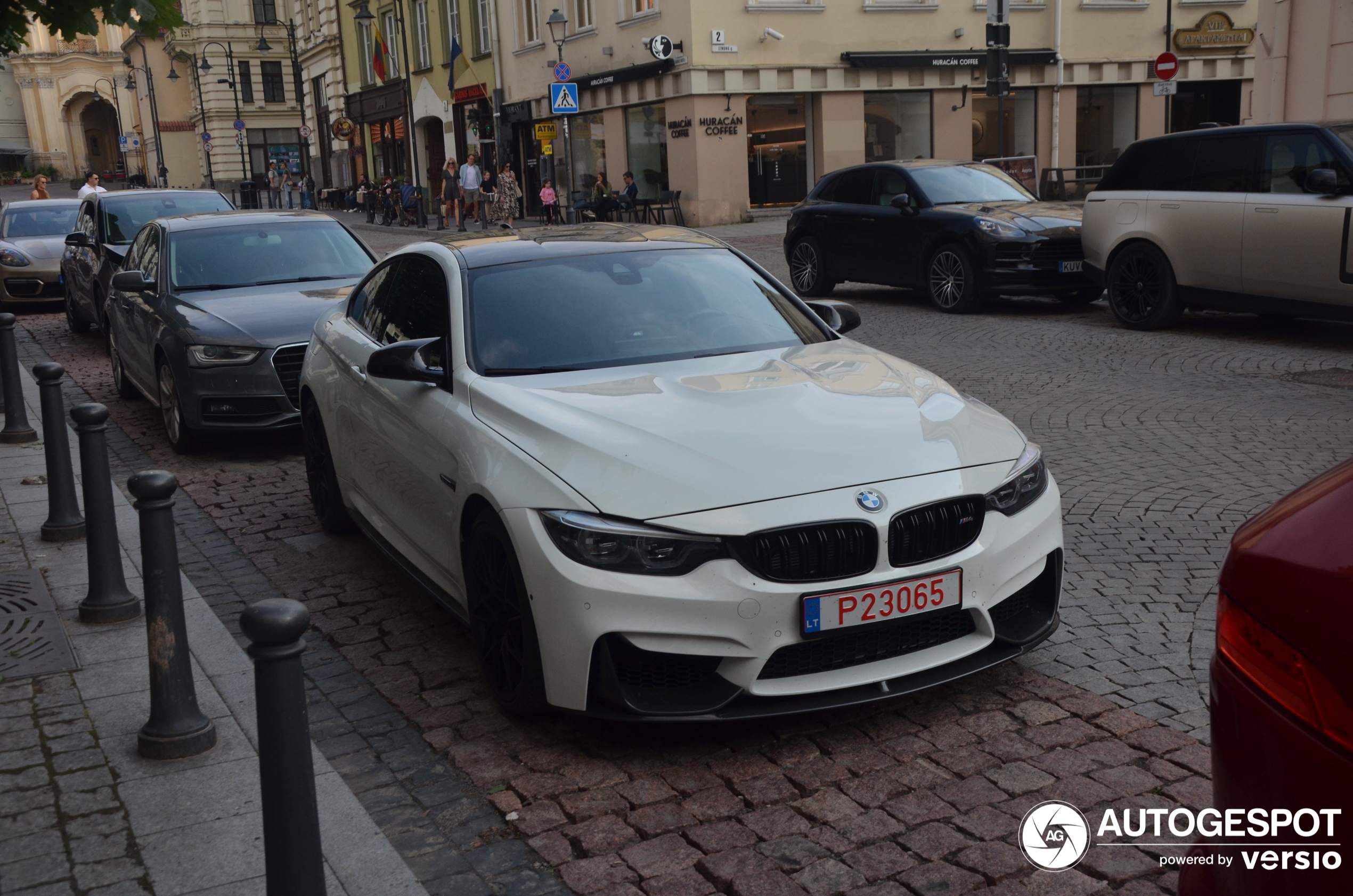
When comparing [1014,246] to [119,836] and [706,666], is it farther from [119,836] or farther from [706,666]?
[119,836]

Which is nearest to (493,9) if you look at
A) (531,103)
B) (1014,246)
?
(531,103)

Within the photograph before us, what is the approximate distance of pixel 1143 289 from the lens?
39.9 ft

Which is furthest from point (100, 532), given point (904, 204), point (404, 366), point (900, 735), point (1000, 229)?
point (904, 204)

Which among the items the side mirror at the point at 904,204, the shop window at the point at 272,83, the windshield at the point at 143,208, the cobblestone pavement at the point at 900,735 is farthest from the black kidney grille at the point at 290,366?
the shop window at the point at 272,83

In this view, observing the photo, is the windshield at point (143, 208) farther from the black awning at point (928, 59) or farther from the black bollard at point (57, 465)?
the black awning at point (928, 59)

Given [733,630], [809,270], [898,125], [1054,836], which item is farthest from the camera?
[898,125]

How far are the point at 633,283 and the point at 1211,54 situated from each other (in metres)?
34.1

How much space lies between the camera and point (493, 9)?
38781mm

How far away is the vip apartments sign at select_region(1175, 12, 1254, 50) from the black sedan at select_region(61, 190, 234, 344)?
1084 inches

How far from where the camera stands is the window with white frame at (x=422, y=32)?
145 ft

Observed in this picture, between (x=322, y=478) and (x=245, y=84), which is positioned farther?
(x=245, y=84)

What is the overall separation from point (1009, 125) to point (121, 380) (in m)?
27.3

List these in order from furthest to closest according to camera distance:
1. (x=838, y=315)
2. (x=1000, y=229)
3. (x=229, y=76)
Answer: (x=229, y=76)
(x=1000, y=229)
(x=838, y=315)

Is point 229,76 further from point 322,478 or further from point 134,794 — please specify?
point 134,794
